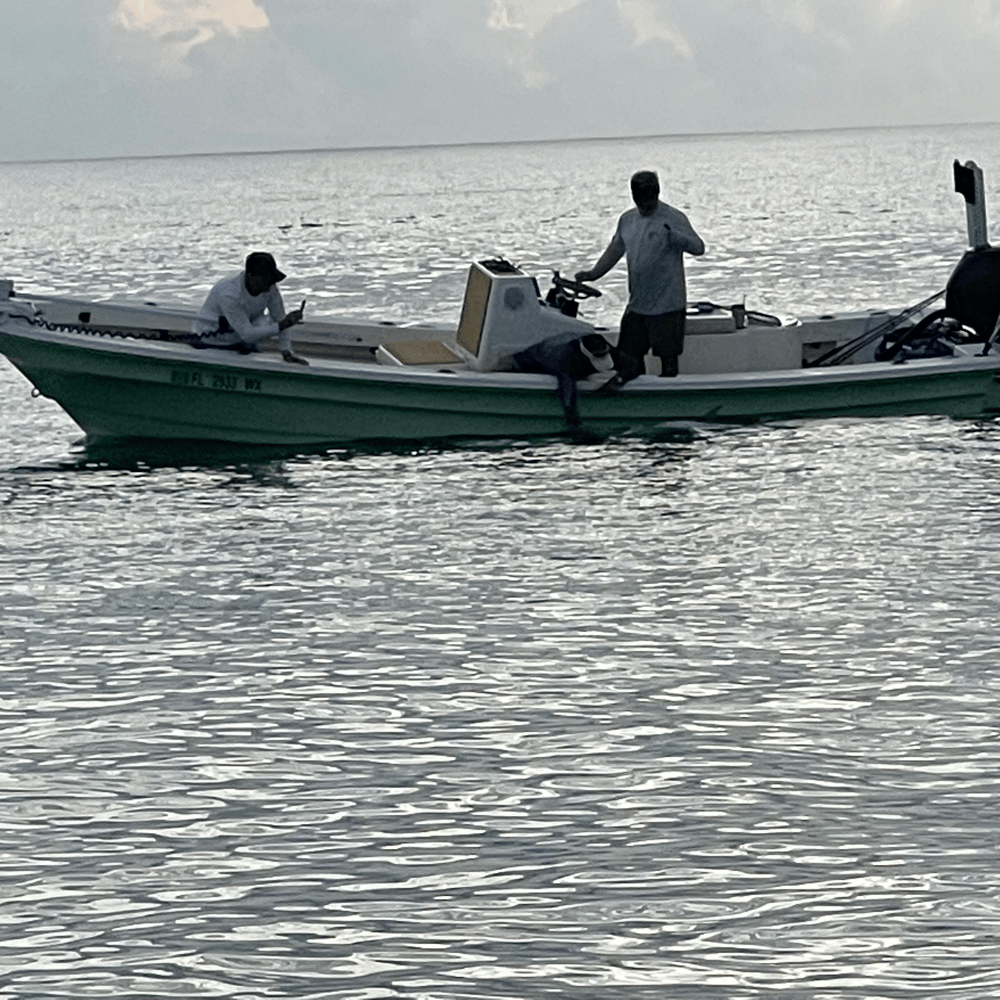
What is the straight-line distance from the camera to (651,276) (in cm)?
1589

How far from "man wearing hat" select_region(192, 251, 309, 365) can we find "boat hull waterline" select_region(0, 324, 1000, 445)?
15 centimetres

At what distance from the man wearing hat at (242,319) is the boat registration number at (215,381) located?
0.78 ft

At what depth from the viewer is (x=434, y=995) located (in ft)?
20.3

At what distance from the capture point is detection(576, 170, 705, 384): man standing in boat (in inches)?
627

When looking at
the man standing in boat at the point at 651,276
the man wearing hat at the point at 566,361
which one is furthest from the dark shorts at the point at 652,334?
the man wearing hat at the point at 566,361

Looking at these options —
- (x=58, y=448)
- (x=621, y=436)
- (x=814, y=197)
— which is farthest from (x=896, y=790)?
(x=814, y=197)

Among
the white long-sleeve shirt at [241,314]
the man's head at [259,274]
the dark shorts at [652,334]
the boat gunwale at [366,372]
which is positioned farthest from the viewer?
the dark shorts at [652,334]

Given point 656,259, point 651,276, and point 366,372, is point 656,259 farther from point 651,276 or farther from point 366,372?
point 366,372

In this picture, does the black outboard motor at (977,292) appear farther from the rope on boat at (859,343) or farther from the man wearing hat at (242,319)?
the man wearing hat at (242,319)

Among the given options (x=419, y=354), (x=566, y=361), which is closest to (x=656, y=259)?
(x=566, y=361)

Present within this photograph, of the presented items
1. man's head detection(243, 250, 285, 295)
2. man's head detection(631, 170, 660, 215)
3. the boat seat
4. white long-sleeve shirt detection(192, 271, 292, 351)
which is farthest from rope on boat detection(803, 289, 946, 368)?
man's head detection(243, 250, 285, 295)

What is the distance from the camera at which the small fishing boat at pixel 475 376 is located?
15.8 meters

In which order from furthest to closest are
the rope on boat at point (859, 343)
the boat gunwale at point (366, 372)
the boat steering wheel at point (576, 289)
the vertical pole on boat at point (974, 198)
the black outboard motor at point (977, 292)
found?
the vertical pole on boat at point (974, 198), the rope on boat at point (859, 343), the black outboard motor at point (977, 292), the boat steering wheel at point (576, 289), the boat gunwale at point (366, 372)

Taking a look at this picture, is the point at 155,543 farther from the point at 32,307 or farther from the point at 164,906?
the point at 164,906
